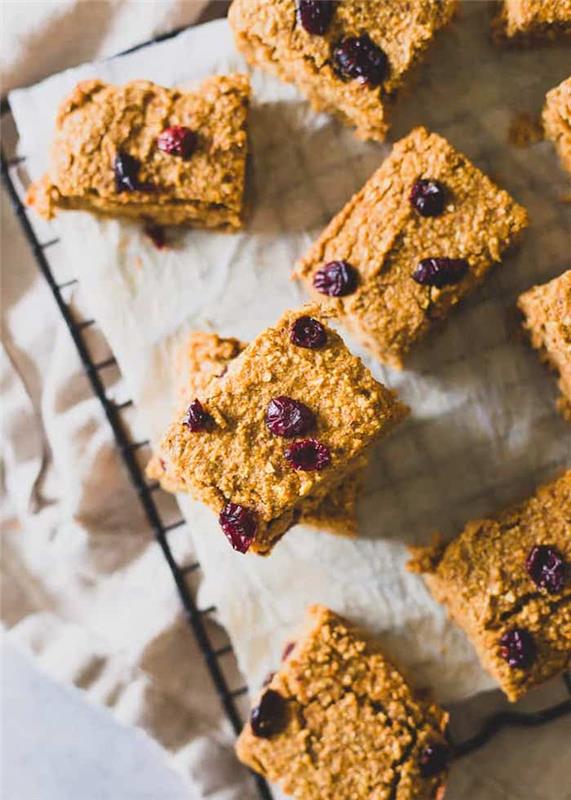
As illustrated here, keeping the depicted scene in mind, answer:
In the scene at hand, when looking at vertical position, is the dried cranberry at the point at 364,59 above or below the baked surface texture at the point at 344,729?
above

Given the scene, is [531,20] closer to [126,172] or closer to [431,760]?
[126,172]

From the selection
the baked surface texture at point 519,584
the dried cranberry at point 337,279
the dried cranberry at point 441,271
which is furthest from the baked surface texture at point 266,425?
the baked surface texture at point 519,584

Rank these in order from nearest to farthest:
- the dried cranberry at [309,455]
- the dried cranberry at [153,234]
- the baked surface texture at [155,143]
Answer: the dried cranberry at [309,455]
the baked surface texture at [155,143]
the dried cranberry at [153,234]

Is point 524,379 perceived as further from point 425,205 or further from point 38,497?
point 38,497

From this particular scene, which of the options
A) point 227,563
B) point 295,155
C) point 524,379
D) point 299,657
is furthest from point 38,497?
point 524,379

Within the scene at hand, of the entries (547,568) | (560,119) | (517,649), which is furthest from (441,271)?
(517,649)

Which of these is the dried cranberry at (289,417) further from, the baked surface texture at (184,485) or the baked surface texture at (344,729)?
the baked surface texture at (344,729)
